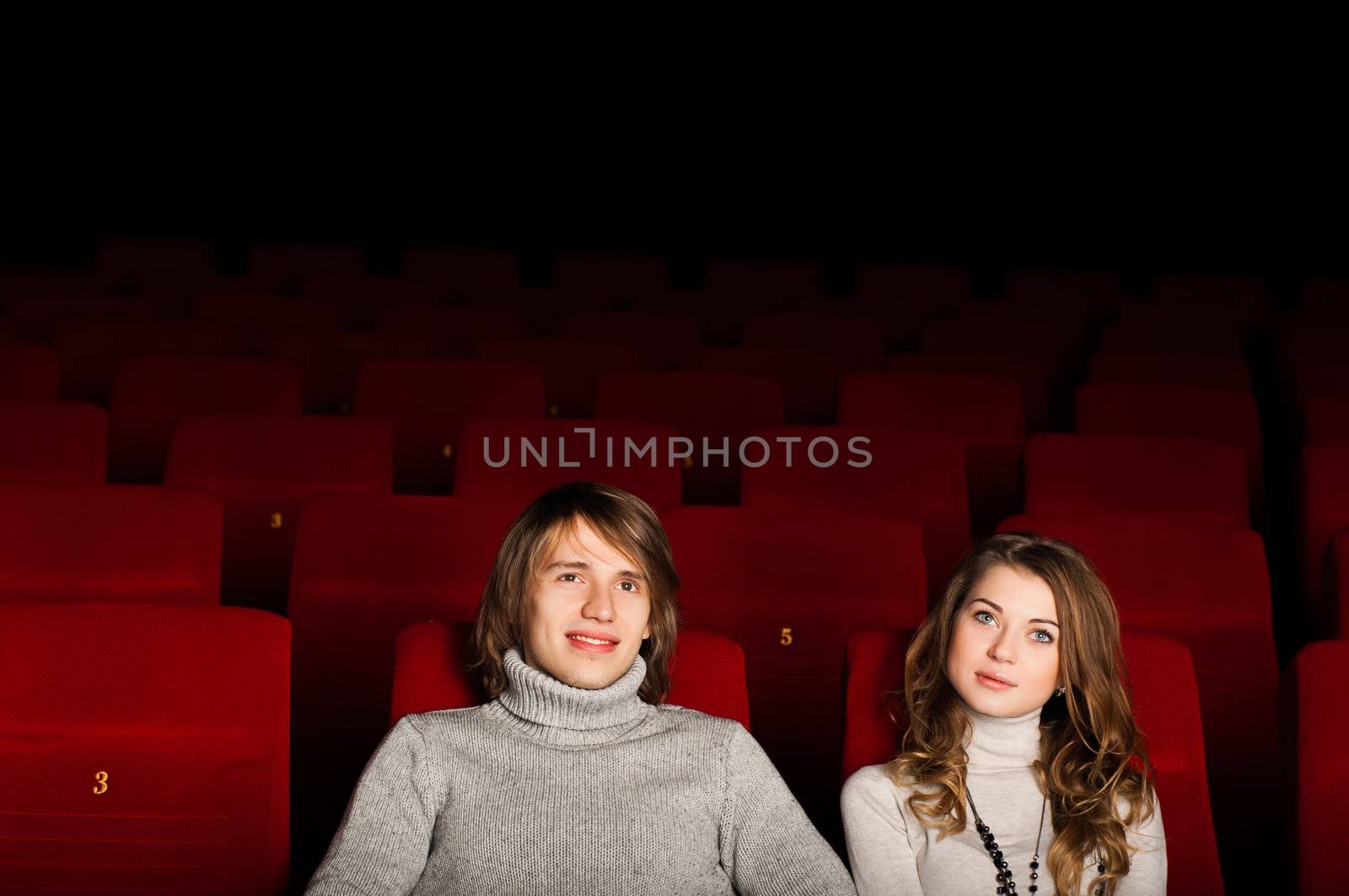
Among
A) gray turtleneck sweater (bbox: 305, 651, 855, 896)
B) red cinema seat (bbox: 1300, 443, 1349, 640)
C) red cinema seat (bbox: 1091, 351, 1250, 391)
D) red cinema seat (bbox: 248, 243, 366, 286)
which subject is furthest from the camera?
red cinema seat (bbox: 248, 243, 366, 286)

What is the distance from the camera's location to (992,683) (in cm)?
104

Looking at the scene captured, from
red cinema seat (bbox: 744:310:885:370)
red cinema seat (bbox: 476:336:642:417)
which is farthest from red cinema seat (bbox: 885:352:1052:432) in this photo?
red cinema seat (bbox: 476:336:642:417)

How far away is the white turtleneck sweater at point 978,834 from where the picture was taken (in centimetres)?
102

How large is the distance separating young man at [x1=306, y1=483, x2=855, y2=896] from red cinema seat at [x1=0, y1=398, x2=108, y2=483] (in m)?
0.93

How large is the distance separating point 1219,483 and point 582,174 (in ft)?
10.2

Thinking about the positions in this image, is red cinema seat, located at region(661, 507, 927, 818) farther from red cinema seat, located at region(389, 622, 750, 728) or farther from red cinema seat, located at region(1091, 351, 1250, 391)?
red cinema seat, located at region(1091, 351, 1250, 391)

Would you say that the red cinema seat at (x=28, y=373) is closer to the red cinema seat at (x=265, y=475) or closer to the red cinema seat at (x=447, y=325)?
the red cinema seat at (x=265, y=475)

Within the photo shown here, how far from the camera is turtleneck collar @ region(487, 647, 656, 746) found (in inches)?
40.5

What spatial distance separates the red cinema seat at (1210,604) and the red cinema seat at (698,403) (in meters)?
0.74

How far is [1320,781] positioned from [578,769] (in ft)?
1.97

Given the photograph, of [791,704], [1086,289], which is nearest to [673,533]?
[791,704]

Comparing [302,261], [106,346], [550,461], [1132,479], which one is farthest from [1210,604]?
[302,261]

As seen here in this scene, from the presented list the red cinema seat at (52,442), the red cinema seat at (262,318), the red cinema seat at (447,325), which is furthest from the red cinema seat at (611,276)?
the red cinema seat at (52,442)

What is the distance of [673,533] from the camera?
1.45 m
